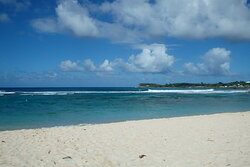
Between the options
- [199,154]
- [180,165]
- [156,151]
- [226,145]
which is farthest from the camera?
[226,145]

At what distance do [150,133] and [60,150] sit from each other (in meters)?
3.60

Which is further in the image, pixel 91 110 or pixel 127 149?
pixel 91 110

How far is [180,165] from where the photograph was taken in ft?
16.2

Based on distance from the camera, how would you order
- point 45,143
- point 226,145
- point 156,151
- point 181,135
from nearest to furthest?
1. point 156,151
2. point 226,145
3. point 45,143
4. point 181,135

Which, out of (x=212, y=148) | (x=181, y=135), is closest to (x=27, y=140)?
(x=181, y=135)

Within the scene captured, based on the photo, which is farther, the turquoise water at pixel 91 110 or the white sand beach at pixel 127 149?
the turquoise water at pixel 91 110

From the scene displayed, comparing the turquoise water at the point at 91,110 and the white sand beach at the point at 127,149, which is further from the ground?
the white sand beach at the point at 127,149

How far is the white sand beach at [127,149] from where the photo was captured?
5.20 m

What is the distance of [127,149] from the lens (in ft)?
20.9

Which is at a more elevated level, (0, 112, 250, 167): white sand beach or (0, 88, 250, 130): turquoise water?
(0, 112, 250, 167): white sand beach

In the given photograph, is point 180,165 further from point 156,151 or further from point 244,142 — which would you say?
point 244,142

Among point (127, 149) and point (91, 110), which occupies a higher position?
point (127, 149)

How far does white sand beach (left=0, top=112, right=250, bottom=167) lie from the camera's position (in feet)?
17.0

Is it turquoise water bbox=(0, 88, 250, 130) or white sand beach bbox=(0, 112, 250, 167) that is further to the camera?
turquoise water bbox=(0, 88, 250, 130)
